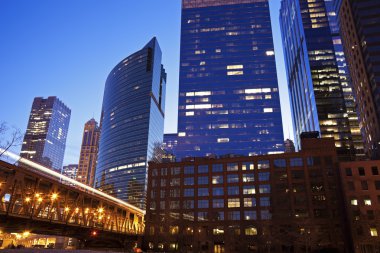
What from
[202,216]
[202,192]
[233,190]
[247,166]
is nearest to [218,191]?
[233,190]

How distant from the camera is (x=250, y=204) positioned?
349 feet

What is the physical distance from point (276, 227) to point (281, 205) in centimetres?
717

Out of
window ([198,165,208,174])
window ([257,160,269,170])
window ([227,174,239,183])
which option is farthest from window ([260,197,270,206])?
window ([198,165,208,174])

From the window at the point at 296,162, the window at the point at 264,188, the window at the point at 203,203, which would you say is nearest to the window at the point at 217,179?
the window at the point at 203,203

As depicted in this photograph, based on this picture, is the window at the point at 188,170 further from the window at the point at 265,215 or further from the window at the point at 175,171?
the window at the point at 265,215

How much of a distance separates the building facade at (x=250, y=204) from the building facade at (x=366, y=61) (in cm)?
2275

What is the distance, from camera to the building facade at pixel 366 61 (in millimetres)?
111312

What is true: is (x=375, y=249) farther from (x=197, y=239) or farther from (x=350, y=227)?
(x=197, y=239)

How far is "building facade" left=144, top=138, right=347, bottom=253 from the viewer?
9525cm

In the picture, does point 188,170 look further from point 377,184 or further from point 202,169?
point 377,184

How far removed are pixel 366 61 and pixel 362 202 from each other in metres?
53.1

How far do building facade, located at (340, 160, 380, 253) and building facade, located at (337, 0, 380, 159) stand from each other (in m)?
19.2

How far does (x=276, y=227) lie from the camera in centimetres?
9781

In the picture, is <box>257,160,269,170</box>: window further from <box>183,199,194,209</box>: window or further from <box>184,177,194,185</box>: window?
<box>183,199,194,209</box>: window
